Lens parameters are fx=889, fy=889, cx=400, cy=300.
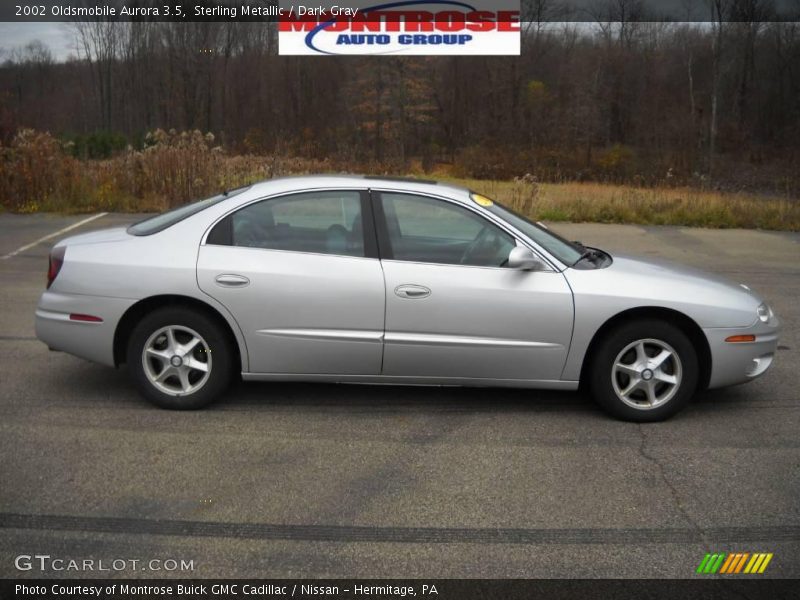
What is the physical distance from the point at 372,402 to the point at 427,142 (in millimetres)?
43857

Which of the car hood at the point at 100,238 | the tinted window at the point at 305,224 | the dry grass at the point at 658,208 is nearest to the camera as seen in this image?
the tinted window at the point at 305,224

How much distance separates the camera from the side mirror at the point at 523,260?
537cm

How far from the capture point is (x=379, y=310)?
542 centimetres

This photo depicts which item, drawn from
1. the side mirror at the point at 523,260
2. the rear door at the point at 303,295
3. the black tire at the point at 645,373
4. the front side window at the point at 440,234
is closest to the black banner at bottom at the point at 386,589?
the black tire at the point at 645,373

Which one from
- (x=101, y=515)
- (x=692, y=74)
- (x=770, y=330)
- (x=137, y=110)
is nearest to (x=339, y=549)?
(x=101, y=515)

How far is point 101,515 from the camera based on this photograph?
13.4 ft

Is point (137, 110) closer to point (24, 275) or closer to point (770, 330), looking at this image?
point (24, 275)

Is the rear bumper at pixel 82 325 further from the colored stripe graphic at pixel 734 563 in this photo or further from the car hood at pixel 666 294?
the colored stripe graphic at pixel 734 563

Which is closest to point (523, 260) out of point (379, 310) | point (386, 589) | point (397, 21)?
point (379, 310)

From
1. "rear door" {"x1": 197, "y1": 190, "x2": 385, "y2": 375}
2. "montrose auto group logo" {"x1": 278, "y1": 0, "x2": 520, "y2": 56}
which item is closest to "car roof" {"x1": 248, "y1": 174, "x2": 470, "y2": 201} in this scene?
"rear door" {"x1": 197, "y1": 190, "x2": 385, "y2": 375}

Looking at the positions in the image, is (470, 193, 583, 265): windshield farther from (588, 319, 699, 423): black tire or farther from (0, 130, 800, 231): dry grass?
(0, 130, 800, 231): dry grass

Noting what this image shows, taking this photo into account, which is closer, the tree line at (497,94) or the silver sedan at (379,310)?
the silver sedan at (379,310)

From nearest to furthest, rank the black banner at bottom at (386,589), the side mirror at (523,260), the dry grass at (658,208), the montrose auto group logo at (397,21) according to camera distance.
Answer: the black banner at bottom at (386,589)
the side mirror at (523,260)
the dry grass at (658,208)
the montrose auto group logo at (397,21)

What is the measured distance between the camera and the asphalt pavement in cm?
375
